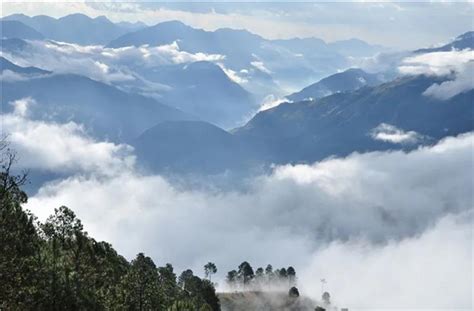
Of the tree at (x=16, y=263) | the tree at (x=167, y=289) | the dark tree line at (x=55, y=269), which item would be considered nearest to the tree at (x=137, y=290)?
the dark tree line at (x=55, y=269)

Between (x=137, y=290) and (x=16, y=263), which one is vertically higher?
(x=16, y=263)

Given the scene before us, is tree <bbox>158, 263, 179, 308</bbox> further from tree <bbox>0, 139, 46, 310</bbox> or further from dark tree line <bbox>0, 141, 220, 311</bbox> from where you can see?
tree <bbox>0, 139, 46, 310</bbox>

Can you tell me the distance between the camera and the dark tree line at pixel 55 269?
151 ft

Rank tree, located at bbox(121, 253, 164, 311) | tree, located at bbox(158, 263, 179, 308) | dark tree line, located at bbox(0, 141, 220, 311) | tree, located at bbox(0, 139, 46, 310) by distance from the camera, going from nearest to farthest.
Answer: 1. tree, located at bbox(0, 139, 46, 310)
2. dark tree line, located at bbox(0, 141, 220, 311)
3. tree, located at bbox(121, 253, 164, 311)
4. tree, located at bbox(158, 263, 179, 308)

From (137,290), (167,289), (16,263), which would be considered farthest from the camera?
(167,289)

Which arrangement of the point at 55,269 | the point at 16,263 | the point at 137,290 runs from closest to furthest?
the point at 16,263 → the point at 55,269 → the point at 137,290

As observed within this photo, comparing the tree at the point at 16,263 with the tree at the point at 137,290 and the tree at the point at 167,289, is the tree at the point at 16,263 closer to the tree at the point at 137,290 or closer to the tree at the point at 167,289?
the tree at the point at 137,290

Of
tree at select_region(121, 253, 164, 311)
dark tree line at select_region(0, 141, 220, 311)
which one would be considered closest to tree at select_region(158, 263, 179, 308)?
dark tree line at select_region(0, 141, 220, 311)

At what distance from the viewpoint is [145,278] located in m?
72.8

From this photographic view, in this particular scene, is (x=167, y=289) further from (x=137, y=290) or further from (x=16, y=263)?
(x=16, y=263)

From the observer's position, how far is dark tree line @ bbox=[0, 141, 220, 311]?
4600cm

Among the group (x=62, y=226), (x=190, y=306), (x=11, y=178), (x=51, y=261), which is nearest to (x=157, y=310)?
A: (x=190, y=306)

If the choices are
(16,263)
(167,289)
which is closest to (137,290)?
(16,263)

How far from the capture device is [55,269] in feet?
190
